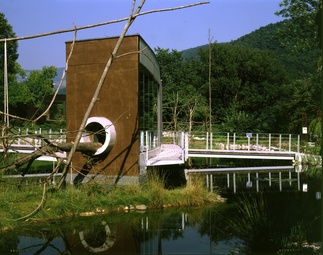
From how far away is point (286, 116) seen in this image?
23438 mm

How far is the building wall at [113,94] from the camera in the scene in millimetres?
8023

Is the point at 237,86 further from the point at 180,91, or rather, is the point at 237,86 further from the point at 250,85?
the point at 180,91

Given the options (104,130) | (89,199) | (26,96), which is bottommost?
(89,199)

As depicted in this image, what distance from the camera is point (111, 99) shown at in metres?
8.17

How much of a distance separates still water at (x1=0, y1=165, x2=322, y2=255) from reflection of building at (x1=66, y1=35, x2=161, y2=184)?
5.55 feet

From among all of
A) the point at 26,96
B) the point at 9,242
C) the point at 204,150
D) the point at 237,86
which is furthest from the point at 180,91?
the point at 9,242

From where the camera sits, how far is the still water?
4387mm

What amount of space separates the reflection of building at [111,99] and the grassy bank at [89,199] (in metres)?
0.71

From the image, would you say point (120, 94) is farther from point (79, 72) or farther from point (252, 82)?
point (252, 82)

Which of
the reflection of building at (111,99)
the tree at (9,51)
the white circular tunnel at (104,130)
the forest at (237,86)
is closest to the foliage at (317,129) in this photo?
the forest at (237,86)

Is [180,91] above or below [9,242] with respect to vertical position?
above

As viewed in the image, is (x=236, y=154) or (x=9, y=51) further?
(x=9, y=51)

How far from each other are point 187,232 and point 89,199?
78.5 inches

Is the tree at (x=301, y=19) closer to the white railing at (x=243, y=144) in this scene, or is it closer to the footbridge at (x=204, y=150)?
the footbridge at (x=204, y=150)
